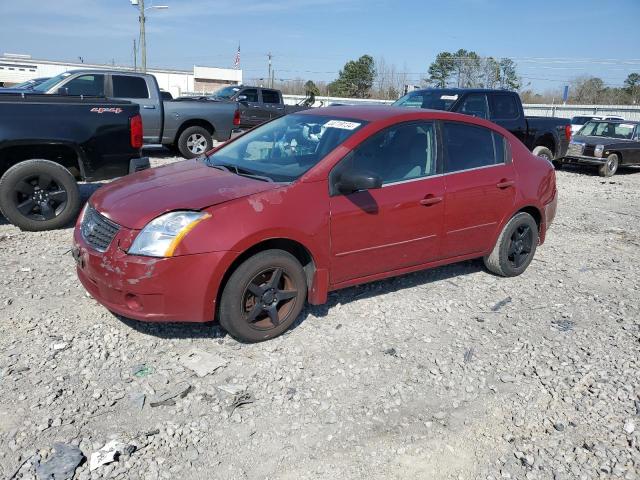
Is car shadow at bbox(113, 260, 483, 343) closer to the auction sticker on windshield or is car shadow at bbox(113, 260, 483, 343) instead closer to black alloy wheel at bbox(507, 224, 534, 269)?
black alloy wheel at bbox(507, 224, 534, 269)

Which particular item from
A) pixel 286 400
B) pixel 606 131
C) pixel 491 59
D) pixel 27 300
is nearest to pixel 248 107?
pixel 606 131

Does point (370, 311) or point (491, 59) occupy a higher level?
point (491, 59)

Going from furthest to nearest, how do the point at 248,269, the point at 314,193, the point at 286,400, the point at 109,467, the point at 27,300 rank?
the point at 27,300, the point at 314,193, the point at 248,269, the point at 286,400, the point at 109,467

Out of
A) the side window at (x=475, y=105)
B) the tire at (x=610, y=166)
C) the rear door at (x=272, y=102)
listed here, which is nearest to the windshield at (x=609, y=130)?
the tire at (x=610, y=166)

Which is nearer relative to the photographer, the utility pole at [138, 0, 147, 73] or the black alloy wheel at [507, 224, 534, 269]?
the black alloy wheel at [507, 224, 534, 269]

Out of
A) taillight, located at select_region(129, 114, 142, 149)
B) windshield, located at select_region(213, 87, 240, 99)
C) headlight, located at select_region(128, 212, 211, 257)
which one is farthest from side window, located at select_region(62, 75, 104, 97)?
headlight, located at select_region(128, 212, 211, 257)

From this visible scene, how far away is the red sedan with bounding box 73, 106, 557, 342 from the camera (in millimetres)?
3514

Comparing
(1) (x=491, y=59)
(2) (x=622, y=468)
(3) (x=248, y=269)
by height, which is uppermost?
(1) (x=491, y=59)

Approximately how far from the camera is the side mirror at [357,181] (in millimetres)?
3840

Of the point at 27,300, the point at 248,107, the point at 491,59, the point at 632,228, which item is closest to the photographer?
the point at 27,300

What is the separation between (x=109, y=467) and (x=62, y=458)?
0.25 m

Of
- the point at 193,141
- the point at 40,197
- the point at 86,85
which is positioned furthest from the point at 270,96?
the point at 40,197

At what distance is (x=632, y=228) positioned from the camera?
827 centimetres

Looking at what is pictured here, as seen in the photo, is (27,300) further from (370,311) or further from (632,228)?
(632,228)
